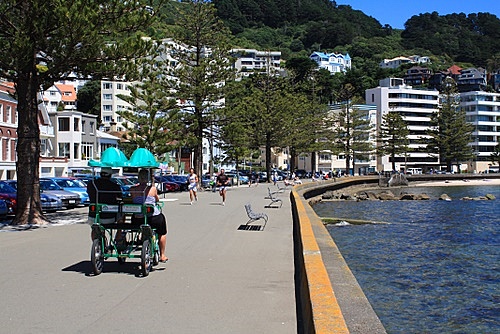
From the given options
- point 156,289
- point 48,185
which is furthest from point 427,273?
point 48,185

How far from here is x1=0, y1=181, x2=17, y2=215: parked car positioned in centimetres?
2197

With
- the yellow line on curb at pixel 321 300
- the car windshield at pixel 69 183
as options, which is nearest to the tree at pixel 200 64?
the car windshield at pixel 69 183

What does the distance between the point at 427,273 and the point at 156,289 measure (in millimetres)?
9713

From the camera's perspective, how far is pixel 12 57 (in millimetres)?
17297

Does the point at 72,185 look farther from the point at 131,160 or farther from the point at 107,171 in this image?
the point at 107,171

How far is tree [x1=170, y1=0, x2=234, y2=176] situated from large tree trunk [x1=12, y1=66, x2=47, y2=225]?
24.5 m

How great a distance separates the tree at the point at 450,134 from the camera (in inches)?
3964

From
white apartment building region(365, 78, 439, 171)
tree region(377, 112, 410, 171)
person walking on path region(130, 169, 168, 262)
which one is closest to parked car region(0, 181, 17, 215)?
person walking on path region(130, 169, 168, 262)

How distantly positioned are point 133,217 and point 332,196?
157 ft

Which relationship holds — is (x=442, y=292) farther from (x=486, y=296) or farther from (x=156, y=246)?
(x=156, y=246)

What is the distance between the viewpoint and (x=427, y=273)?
1575 cm

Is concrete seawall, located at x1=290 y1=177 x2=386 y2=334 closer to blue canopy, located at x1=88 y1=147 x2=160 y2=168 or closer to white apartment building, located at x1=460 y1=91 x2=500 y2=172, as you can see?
blue canopy, located at x1=88 y1=147 x2=160 y2=168

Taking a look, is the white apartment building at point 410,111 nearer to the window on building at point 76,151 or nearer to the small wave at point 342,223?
the window on building at point 76,151

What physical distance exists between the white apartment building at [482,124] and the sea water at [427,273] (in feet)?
320
